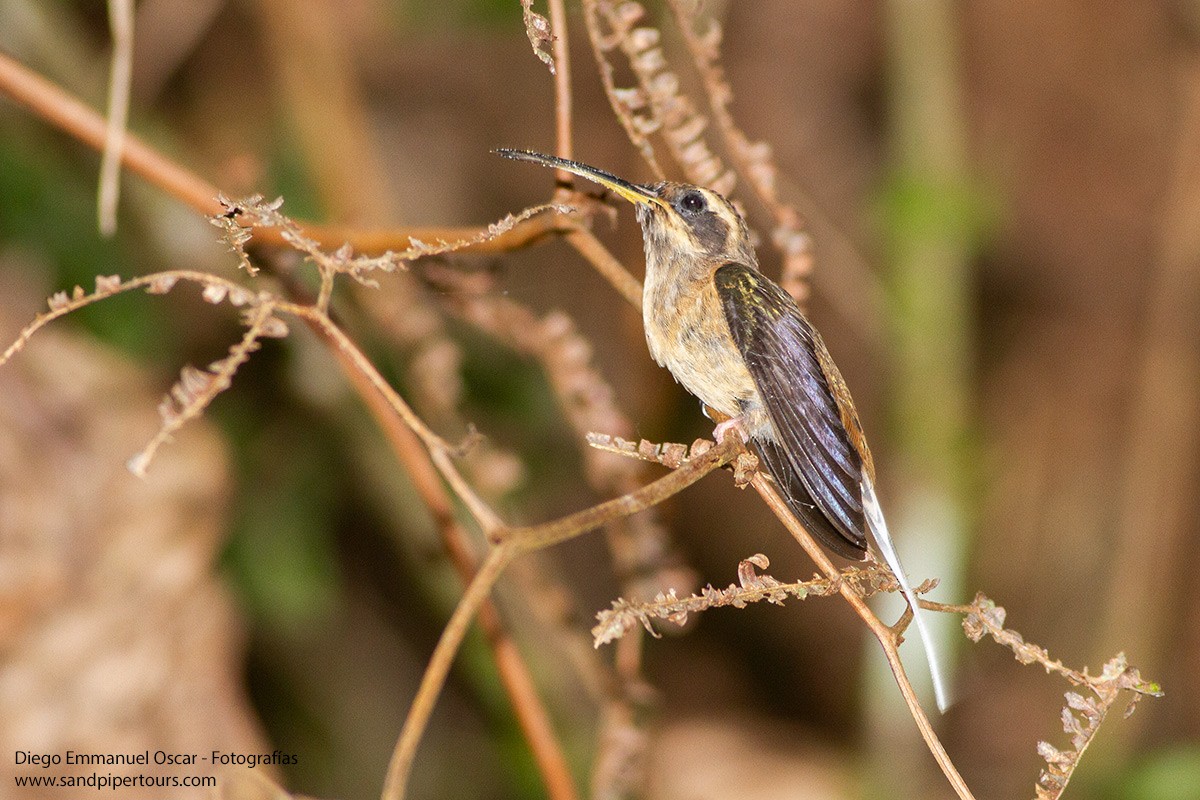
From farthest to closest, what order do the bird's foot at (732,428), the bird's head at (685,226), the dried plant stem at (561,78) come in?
the bird's head at (685,226) → the bird's foot at (732,428) → the dried plant stem at (561,78)

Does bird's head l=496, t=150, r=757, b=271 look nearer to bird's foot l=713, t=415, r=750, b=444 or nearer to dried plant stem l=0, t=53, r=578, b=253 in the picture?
bird's foot l=713, t=415, r=750, b=444

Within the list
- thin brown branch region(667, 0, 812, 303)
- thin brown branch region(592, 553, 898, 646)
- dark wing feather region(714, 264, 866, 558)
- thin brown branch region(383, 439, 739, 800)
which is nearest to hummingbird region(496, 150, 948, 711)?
dark wing feather region(714, 264, 866, 558)

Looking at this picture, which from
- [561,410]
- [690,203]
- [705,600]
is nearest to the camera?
[705,600]

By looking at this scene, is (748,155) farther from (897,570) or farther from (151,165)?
(151,165)

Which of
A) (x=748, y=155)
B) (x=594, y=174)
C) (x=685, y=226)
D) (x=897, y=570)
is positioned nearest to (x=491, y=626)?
(x=897, y=570)

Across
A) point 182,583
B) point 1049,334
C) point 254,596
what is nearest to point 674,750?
point 254,596

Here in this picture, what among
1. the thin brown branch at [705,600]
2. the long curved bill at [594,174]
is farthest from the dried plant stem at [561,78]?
the thin brown branch at [705,600]

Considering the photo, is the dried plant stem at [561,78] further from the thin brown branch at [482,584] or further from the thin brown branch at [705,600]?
the thin brown branch at [705,600]
